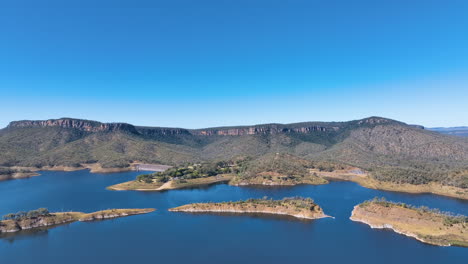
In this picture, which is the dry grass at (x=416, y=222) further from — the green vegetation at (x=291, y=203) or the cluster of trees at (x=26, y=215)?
the cluster of trees at (x=26, y=215)

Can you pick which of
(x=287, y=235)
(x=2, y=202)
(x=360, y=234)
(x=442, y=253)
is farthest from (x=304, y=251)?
(x=2, y=202)

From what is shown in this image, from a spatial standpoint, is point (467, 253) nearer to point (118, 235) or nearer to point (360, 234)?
point (360, 234)

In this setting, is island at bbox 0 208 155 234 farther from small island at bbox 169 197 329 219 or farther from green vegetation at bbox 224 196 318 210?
green vegetation at bbox 224 196 318 210

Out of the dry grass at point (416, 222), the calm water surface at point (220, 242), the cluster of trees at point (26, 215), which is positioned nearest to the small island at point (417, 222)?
the dry grass at point (416, 222)

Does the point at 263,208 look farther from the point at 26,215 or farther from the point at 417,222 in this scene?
the point at 26,215

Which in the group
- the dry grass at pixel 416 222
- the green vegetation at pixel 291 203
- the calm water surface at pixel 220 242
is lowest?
the calm water surface at pixel 220 242
